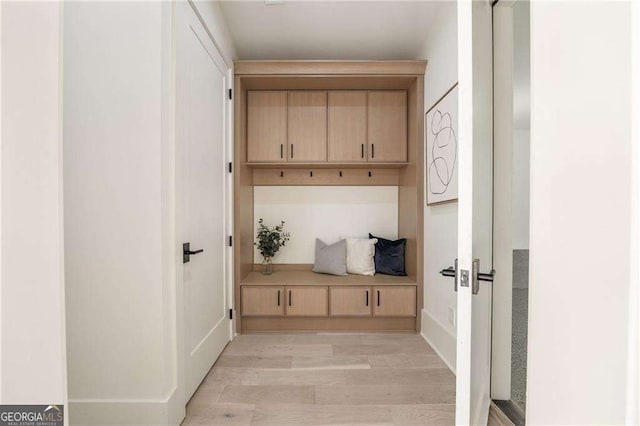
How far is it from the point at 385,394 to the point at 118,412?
1462mm

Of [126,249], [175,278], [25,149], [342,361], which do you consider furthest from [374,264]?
[25,149]

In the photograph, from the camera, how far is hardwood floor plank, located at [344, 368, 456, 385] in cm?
226

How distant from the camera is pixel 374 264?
3.47 meters

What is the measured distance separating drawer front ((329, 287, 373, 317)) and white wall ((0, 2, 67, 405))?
2461 millimetres

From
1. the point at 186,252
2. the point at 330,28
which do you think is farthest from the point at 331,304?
the point at 330,28

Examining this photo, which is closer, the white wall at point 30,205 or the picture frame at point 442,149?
the white wall at point 30,205

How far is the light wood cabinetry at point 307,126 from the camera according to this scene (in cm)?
339

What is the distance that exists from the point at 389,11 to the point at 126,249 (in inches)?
98.5

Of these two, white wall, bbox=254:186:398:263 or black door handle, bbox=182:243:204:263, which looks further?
white wall, bbox=254:186:398:263

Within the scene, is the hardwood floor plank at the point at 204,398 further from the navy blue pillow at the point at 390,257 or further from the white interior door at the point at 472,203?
the navy blue pillow at the point at 390,257

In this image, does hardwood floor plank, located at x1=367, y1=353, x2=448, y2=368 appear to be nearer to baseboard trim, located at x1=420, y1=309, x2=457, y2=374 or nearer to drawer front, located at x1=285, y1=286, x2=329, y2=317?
baseboard trim, located at x1=420, y1=309, x2=457, y2=374

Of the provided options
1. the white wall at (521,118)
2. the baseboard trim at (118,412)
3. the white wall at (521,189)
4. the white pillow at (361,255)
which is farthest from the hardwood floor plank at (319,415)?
the white wall at (521,189)

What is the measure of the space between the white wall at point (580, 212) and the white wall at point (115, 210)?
158 centimetres

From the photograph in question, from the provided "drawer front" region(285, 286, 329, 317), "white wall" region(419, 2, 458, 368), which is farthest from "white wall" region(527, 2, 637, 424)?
"drawer front" region(285, 286, 329, 317)
